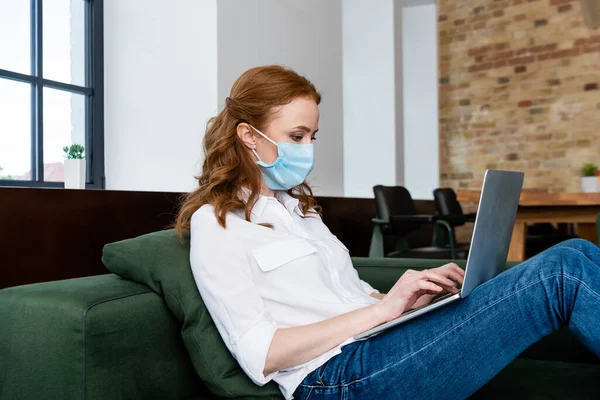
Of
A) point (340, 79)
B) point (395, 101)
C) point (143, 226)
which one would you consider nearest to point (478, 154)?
point (395, 101)

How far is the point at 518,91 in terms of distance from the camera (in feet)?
20.2

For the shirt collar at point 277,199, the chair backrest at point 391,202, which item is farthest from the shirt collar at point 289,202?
the chair backrest at point 391,202

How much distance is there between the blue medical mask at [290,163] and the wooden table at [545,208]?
1830mm

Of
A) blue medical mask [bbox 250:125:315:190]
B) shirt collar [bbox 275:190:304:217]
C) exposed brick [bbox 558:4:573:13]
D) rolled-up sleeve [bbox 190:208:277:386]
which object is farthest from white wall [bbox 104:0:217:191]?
exposed brick [bbox 558:4:573:13]

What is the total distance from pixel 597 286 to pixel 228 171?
0.81m

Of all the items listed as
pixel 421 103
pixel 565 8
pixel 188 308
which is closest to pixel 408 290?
pixel 188 308

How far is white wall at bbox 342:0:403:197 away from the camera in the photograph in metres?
5.11

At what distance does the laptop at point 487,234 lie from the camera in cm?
115

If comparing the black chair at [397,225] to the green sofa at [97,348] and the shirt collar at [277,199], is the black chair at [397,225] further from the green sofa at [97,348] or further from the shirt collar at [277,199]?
the green sofa at [97,348]

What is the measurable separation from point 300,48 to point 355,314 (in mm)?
2490

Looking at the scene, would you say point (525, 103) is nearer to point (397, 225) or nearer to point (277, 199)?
point (397, 225)

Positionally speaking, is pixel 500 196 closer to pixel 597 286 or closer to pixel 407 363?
pixel 597 286

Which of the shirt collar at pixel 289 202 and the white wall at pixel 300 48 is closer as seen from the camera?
the shirt collar at pixel 289 202

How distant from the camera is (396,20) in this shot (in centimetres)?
517
